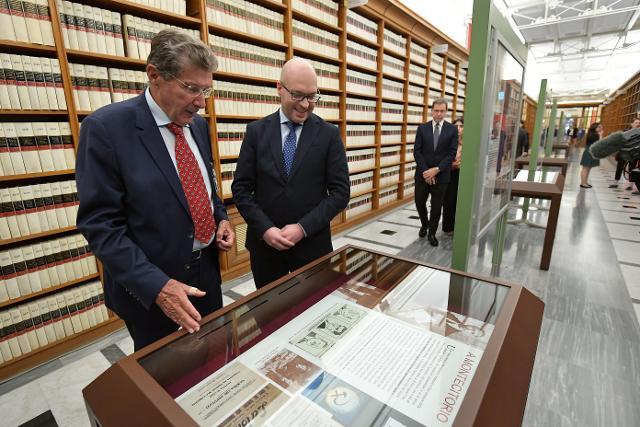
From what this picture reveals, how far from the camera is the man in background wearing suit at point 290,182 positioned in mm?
1486

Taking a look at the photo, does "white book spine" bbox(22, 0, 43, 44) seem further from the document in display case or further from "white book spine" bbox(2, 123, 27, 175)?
the document in display case

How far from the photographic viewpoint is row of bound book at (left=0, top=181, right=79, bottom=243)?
1891 mm

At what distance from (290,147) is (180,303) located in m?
0.88

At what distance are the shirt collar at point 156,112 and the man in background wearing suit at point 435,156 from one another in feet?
10.5

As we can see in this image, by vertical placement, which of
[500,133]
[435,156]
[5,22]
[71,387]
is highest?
[5,22]

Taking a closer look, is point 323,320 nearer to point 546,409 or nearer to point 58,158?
point 546,409

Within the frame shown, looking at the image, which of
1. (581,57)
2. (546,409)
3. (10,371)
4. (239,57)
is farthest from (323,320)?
(581,57)

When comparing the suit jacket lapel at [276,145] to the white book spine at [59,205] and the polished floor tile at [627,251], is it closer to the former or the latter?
the white book spine at [59,205]

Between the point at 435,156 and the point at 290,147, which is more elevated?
the point at 290,147

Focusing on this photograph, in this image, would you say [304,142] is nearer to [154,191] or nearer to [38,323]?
[154,191]

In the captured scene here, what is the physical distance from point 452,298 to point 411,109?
5.58 metres

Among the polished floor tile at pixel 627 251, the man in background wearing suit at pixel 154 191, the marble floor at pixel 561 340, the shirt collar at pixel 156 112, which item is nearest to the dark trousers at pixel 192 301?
the man in background wearing suit at pixel 154 191

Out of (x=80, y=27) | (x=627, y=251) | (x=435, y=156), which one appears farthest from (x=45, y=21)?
(x=627, y=251)

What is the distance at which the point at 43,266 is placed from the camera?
205 cm
